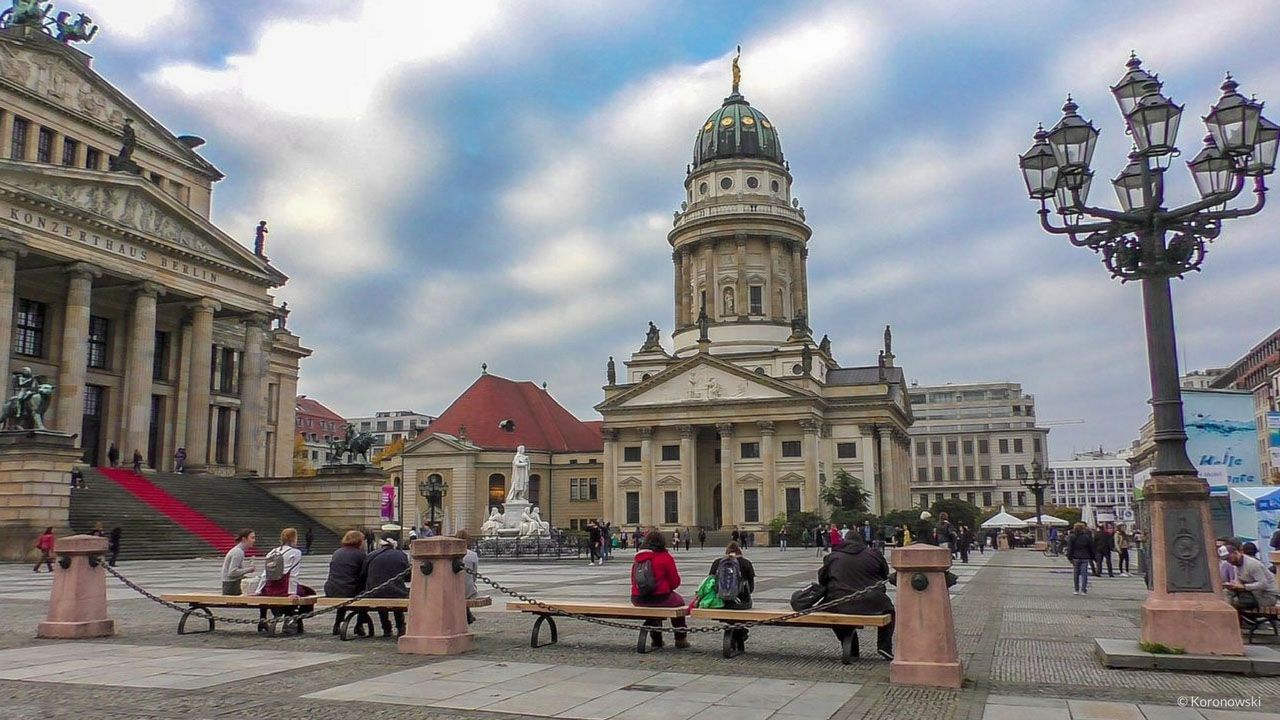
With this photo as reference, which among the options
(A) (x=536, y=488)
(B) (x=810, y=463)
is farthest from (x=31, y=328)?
(B) (x=810, y=463)

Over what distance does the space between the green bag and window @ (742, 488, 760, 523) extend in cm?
6539

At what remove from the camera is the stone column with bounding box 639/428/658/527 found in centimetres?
7938

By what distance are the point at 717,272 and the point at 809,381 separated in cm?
1552

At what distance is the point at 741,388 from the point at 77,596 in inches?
2594

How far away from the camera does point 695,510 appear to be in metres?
78.5

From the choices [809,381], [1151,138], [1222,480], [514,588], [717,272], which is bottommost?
[514,588]

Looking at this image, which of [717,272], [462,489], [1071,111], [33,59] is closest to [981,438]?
[717,272]

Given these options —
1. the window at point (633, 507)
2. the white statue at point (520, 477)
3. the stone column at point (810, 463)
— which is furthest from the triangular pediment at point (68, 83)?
the stone column at point (810, 463)

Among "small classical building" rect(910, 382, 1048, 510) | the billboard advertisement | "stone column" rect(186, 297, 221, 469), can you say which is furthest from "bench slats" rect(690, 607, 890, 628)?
"small classical building" rect(910, 382, 1048, 510)

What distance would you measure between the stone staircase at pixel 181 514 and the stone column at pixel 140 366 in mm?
2567

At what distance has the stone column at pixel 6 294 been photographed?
124 ft

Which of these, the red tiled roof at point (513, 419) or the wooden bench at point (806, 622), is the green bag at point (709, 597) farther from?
the red tiled roof at point (513, 419)

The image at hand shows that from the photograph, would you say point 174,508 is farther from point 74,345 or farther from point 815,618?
point 815,618

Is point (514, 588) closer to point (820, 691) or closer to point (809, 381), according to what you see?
point (820, 691)
